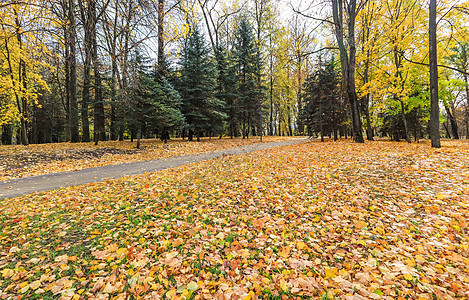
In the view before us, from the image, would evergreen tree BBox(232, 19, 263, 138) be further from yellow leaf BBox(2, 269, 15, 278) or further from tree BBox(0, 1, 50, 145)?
yellow leaf BBox(2, 269, 15, 278)

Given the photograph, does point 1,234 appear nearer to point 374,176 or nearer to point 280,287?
point 280,287

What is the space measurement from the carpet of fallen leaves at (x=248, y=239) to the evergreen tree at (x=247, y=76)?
1771cm

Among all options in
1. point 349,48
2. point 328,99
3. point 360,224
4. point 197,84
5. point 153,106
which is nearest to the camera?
point 360,224

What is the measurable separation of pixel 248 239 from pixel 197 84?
1766 cm

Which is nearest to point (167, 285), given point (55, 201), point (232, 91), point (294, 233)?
point (294, 233)

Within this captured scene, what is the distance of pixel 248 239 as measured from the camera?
3207mm

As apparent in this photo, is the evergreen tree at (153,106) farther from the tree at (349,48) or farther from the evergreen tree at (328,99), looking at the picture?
the tree at (349,48)

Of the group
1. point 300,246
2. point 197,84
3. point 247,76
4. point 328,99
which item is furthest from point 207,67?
point 300,246

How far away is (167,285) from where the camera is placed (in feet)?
7.55

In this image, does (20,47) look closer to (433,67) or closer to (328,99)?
(328,99)

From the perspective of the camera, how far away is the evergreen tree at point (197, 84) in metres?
18.3

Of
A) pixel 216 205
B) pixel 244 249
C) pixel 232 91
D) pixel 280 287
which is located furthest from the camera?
pixel 232 91

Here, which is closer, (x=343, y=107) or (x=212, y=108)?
(x=343, y=107)

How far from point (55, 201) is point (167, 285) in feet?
13.3
